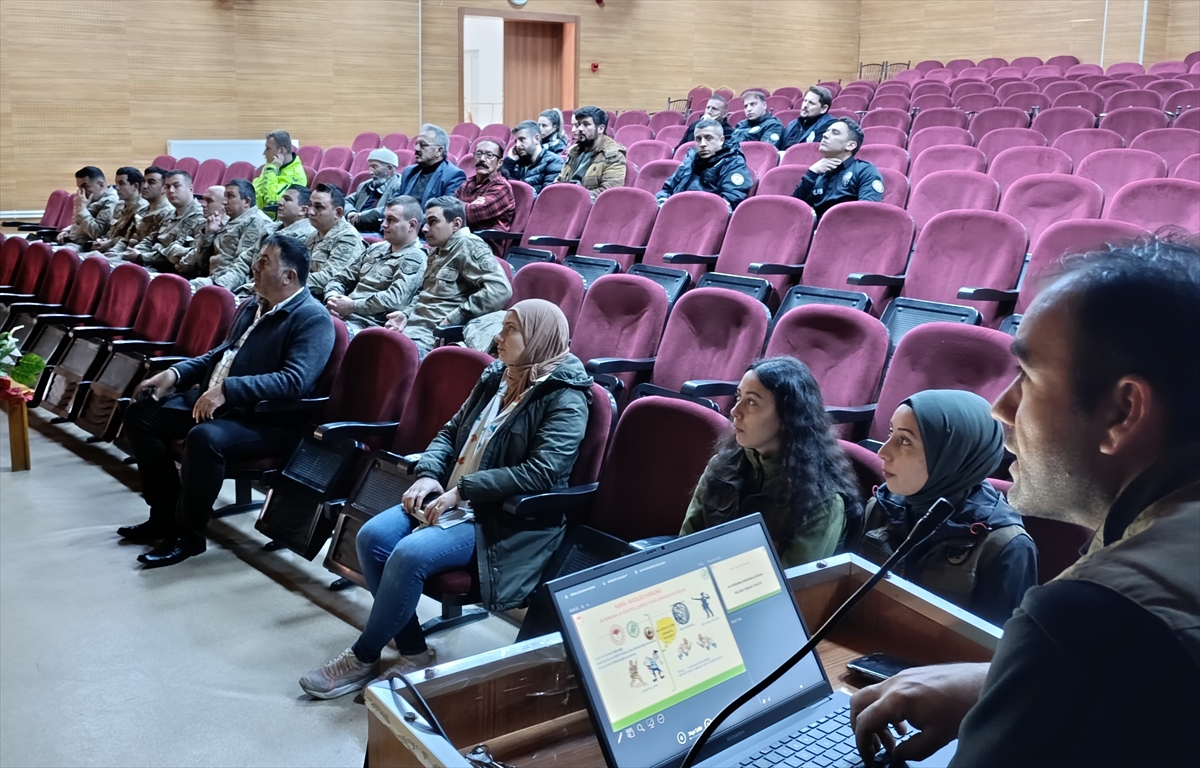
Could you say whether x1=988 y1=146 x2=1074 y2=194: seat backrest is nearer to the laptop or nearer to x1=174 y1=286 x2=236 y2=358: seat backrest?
x1=174 y1=286 x2=236 y2=358: seat backrest

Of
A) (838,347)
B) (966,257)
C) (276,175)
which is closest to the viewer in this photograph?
(838,347)

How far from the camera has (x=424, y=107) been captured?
10398 millimetres

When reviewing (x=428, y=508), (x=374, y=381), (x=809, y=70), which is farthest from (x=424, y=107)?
(x=428, y=508)

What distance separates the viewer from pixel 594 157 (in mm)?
5719

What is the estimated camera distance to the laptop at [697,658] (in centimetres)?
101

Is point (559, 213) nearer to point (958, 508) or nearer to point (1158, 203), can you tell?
point (1158, 203)

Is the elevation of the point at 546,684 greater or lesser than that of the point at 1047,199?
lesser

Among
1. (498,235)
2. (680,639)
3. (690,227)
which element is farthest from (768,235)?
(680,639)

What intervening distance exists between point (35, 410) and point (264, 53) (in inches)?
214

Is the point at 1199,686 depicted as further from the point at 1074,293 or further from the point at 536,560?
the point at 536,560

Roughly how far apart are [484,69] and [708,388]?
9.05 m

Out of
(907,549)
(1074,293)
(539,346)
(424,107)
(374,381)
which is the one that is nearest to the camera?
(1074,293)

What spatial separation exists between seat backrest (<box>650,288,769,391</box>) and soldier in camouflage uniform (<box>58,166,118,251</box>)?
4.95m

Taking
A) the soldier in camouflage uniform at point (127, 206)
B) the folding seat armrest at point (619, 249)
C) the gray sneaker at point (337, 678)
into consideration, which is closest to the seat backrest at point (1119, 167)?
the folding seat armrest at point (619, 249)
